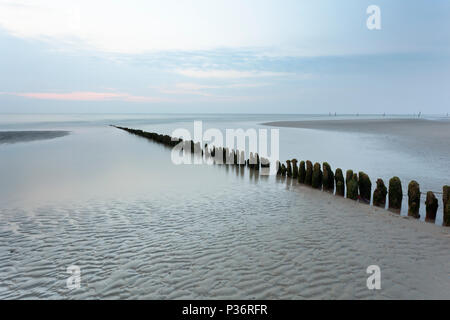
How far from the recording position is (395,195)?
9.30 m

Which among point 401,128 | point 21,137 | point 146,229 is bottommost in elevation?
point 146,229

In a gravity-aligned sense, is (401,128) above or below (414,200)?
above

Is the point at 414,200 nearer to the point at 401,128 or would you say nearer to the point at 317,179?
the point at 317,179

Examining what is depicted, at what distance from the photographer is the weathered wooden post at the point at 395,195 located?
9.24 m

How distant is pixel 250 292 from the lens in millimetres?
4840

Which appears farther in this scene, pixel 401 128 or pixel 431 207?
pixel 401 128

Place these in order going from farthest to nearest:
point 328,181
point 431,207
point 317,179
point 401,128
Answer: point 401,128 → point 317,179 → point 328,181 → point 431,207

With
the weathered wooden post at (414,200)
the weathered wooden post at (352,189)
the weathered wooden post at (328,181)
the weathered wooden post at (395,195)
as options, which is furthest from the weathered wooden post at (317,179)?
the weathered wooden post at (414,200)

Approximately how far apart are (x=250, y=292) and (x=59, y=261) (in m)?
3.74

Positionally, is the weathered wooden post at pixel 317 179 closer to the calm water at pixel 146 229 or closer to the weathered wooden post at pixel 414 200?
the calm water at pixel 146 229

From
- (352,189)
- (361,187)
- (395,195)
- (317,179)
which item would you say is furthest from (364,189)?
(317,179)

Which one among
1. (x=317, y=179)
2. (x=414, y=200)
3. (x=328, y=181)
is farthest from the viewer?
(x=317, y=179)

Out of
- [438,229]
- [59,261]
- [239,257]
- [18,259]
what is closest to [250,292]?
[239,257]

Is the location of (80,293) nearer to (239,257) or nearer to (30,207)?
(239,257)
